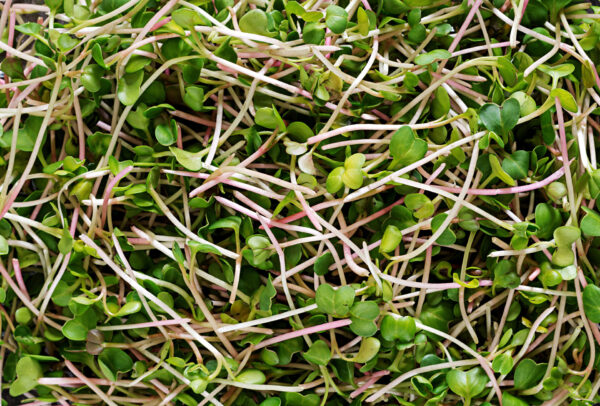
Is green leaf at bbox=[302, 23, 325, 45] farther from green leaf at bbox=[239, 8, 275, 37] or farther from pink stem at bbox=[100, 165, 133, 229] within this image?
pink stem at bbox=[100, 165, 133, 229]

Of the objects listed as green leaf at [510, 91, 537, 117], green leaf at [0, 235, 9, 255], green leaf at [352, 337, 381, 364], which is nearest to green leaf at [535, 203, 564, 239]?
green leaf at [510, 91, 537, 117]

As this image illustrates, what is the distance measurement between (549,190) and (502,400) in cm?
24

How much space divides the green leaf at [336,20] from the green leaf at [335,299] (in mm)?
273

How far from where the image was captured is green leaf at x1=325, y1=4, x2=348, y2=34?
62cm

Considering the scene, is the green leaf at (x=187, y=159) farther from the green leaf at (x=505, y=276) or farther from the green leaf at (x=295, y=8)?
the green leaf at (x=505, y=276)

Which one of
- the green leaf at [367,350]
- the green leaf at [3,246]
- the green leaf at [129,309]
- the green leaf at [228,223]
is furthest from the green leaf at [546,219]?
the green leaf at [3,246]

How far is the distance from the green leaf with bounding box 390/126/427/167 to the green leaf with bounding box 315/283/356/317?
15 cm

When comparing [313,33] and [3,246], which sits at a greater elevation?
[313,33]

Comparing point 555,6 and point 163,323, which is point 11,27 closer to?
point 163,323

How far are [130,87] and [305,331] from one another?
1.10 ft

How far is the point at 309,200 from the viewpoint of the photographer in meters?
0.66

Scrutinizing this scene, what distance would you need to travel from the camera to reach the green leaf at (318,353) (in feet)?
2.12

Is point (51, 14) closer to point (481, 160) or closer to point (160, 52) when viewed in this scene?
point (160, 52)

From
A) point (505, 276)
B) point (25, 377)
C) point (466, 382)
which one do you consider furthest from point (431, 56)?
point (25, 377)
